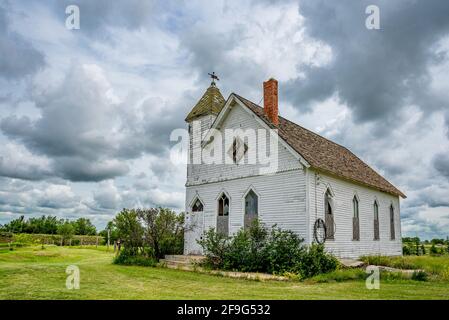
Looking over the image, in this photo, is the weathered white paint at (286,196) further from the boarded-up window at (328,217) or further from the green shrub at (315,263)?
the green shrub at (315,263)

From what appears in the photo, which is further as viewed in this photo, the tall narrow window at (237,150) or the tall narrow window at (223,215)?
the tall narrow window at (223,215)

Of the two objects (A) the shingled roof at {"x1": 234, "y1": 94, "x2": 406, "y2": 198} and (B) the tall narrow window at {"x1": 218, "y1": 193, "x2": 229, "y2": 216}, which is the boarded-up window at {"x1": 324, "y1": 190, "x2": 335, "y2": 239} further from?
(B) the tall narrow window at {"x1": 218, "y1": 193, "x2": 229, "y2": 216}

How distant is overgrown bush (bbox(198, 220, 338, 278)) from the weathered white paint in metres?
0.68

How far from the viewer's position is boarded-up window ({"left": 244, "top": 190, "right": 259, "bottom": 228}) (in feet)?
58.6

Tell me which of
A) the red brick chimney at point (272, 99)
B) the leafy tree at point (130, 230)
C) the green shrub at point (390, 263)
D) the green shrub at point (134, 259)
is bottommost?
the green shrub at point (134, 259)

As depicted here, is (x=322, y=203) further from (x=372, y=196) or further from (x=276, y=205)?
(x=372, y=196)

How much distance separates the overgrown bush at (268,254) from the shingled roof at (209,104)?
7499 mm

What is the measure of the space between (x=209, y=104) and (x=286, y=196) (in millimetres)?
7875

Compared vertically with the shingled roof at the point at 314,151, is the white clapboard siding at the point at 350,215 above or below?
below

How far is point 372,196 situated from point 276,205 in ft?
26.2

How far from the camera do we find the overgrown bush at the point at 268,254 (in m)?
14.4

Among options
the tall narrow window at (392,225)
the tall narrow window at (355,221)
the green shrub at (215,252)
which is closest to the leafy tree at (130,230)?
the green shrub at (215,252)

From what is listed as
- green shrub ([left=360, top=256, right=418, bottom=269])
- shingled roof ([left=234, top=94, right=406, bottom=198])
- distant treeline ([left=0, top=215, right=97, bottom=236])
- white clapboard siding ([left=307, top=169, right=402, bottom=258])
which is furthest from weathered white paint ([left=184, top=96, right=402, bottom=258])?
distant treeline ([left=0, top=215, right=97, bottom=236])

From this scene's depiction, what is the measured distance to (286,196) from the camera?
16656 mm
